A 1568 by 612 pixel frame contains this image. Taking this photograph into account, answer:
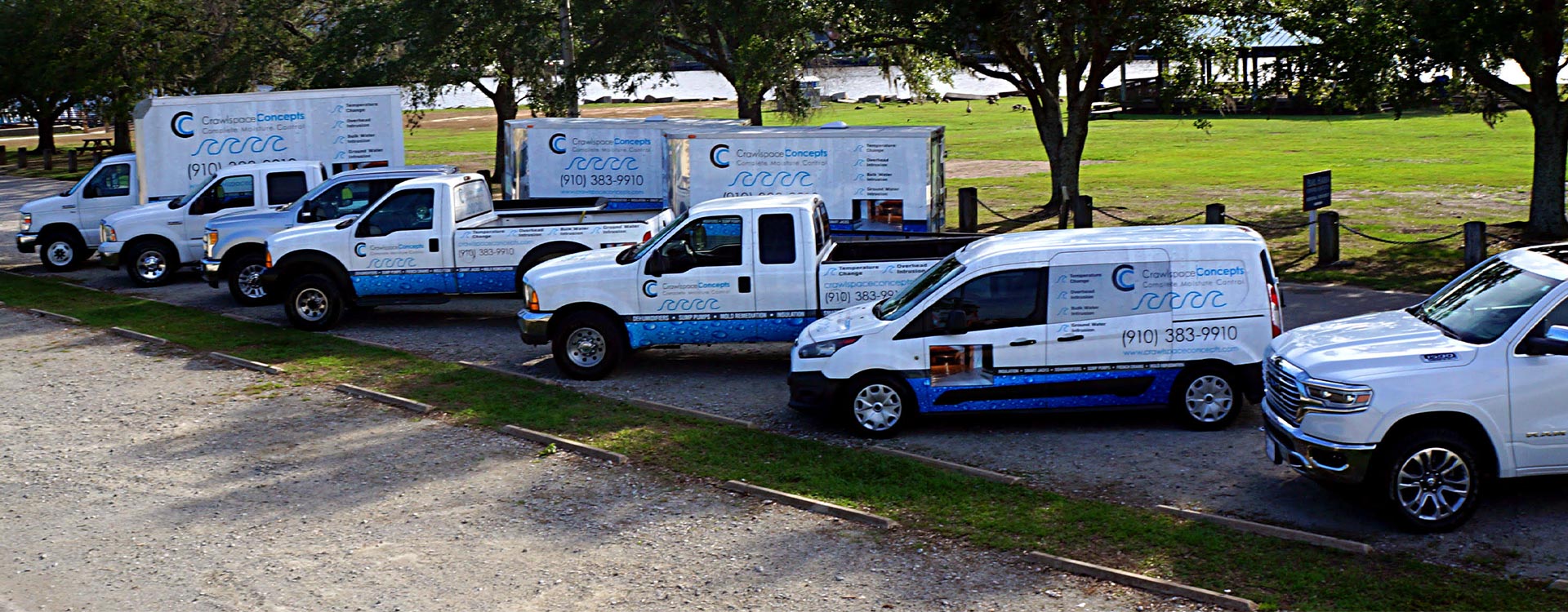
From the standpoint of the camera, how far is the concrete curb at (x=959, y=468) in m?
9.99

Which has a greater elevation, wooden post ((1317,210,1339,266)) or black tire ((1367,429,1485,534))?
wooden post ((1317,210,1339,266))

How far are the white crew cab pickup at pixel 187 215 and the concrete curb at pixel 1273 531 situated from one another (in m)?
15.9

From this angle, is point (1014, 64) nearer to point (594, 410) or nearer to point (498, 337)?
point (498, 337)

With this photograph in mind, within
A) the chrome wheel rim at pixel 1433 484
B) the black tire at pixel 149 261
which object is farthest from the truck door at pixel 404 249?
the chrome wheel rim at pixel 1433 484

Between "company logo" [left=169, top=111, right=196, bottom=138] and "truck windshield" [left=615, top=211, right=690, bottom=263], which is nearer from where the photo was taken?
"truck windshield" [left=615, top=211, right=690, bottom=263]

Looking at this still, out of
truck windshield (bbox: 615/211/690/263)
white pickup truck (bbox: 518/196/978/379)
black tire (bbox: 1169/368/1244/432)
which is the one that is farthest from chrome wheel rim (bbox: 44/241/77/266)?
black tire (bbox: 1169/368/1244/432)

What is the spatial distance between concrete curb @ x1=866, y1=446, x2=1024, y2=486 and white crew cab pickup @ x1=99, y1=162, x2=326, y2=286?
44.0ft

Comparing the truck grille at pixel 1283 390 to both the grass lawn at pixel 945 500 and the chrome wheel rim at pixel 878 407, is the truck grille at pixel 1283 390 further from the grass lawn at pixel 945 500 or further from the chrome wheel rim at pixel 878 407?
the chrome wheel rim at pixel 878 407

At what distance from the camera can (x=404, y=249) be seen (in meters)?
16.9

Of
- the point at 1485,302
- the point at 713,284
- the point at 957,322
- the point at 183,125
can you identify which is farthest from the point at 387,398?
the point at 183,125

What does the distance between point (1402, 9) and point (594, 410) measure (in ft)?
50.1

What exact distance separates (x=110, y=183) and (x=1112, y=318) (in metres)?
20.0

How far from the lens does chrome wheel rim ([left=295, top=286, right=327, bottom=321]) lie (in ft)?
56.9

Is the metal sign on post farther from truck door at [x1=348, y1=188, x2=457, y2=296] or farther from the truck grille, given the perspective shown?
truck door at [x1=348, y1=188, x2=457, y2=296]
